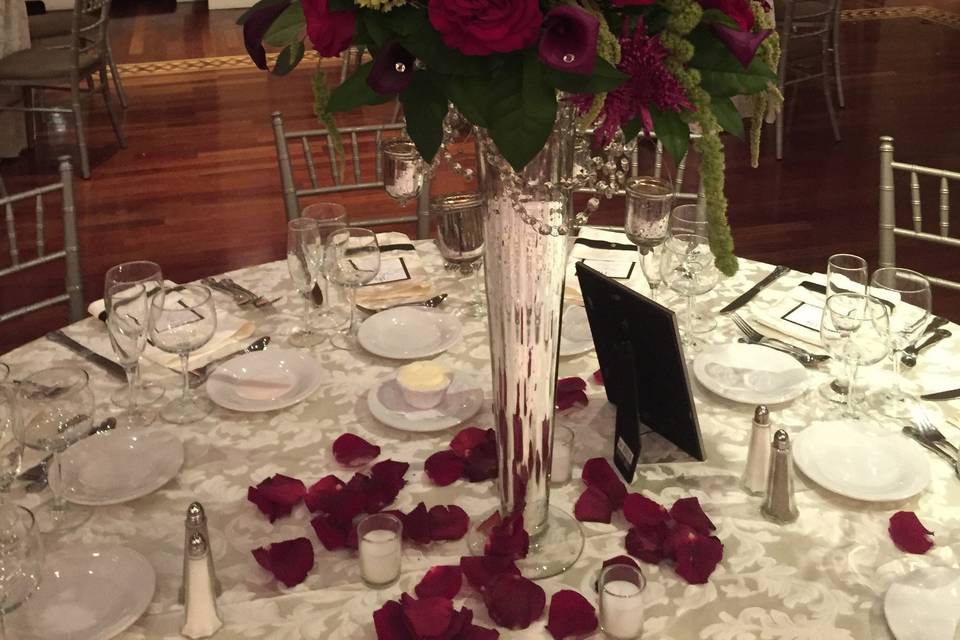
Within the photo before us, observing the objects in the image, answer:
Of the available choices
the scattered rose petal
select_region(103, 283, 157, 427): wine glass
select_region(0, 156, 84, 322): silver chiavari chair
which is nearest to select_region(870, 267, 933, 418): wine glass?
the scattered rose petal

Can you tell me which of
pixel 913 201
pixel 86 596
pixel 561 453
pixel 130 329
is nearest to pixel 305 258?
pixel 130 329

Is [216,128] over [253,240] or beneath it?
over

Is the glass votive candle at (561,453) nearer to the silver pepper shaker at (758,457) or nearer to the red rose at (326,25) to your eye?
the silver pepper shaker at (758,457)

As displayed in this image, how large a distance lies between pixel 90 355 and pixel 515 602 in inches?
36.8

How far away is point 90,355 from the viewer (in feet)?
5.68

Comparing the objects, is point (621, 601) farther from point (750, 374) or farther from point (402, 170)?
point (402, 170)

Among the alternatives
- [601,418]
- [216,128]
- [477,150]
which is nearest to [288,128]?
[216,128]

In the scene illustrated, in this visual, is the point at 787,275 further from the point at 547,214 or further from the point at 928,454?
the point at 547,214

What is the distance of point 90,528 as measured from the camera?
1.36 m

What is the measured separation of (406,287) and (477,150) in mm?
897

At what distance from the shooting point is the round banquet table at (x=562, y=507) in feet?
3.90

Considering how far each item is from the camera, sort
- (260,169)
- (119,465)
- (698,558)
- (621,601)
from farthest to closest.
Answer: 1. (260,169)
2. (119,465)
3. (698,558)
4. (621,601)

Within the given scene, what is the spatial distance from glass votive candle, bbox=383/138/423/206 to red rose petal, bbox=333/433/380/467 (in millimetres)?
392

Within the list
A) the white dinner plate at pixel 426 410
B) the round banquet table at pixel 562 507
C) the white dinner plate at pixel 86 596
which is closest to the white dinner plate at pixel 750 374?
the round banquet table at pixel 562 507
